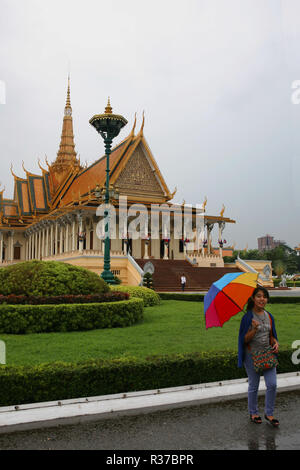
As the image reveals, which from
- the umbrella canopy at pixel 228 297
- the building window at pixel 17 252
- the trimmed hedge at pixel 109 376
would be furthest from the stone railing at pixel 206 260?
the umbrella canopy at pixel 228 297

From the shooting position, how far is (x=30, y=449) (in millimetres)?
3592

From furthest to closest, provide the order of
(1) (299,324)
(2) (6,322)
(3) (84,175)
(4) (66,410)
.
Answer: (3) (84,175) → (1) (299,324) → (2) (6,322) → (4) (66,410)

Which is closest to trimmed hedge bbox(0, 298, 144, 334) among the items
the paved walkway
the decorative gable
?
the paved walkway

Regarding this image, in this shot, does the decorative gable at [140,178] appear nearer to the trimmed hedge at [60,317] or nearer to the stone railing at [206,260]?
the stone railing at [206,260]

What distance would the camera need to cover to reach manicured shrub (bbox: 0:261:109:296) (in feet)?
32.3

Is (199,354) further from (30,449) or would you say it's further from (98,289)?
(98,289)

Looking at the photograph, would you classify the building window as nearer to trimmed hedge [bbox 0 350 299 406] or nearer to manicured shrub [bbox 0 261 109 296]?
manicured shrub [bbox 0 261 109 296]

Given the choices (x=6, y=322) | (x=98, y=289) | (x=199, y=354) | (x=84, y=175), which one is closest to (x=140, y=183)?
(x=84, y=175)

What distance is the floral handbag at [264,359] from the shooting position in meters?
4.14

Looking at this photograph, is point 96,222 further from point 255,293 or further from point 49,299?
point 255,293

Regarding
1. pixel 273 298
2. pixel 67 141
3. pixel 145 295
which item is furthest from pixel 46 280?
pixel 67 141

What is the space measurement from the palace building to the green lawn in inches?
593

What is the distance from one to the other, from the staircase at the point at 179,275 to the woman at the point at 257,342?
18642 millimetres
